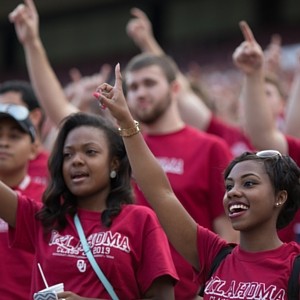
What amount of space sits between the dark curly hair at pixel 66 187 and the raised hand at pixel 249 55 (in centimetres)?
74

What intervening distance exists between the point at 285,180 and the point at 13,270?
1414 millimetres

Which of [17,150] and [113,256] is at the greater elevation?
[17,150]

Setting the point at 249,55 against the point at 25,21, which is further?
the point at 25,21

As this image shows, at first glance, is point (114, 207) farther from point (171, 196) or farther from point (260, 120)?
point (260, 120)

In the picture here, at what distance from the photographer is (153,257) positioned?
4.02 meters

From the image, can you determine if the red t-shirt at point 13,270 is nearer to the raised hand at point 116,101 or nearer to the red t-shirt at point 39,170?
the red t-shirt at point 39,170

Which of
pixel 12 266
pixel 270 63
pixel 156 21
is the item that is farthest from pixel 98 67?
pixel 12 266

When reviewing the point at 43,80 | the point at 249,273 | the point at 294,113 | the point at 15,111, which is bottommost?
the point at 249,273

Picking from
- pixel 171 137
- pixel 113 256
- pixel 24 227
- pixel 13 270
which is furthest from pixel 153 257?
pixel 171 137

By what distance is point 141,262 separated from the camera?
4.07 m

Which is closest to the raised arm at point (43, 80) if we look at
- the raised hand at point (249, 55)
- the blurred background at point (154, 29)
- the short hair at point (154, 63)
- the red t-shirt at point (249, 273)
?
the short hair at point (154, 63)

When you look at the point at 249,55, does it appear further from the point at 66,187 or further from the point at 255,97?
the point at 66,187

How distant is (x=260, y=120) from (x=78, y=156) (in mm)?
1100

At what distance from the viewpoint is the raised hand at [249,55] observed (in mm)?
4648
